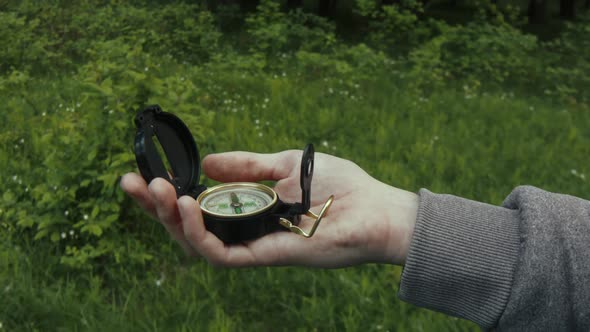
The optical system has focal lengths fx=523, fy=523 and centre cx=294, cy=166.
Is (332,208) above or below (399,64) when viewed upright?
above

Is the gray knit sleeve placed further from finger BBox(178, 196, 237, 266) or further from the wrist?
finger BBox(178, 196, 237, 266)

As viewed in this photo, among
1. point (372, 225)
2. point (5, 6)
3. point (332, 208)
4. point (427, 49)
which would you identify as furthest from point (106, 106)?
point (5, 6)

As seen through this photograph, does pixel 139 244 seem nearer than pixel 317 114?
Yes

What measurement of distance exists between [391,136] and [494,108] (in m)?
1.86

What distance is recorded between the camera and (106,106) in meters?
3.77

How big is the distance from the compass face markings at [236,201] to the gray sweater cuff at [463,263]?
0.65 metres

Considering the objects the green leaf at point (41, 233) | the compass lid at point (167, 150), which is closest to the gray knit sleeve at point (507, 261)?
the compass lid at point (167, 150)

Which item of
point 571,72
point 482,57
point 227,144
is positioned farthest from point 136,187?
point 571,72

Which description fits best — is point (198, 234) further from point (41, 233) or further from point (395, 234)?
point (41, 233)

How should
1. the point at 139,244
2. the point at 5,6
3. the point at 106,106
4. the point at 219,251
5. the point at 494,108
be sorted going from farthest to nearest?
the point at 5,6 → the point at 494,108 → the point at 106,106 → the point at 139,244 → the point at 219,251

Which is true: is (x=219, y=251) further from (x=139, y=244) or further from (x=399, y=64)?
(x=399, y=64)

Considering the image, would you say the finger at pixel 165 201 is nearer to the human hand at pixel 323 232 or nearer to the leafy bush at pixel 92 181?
the human hand at pixel 323 232

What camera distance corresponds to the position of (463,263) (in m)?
1.75

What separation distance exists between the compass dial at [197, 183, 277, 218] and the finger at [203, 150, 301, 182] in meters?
0.12
